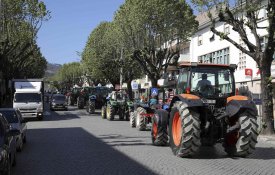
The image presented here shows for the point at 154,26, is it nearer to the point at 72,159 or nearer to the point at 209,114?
the point at 209,114

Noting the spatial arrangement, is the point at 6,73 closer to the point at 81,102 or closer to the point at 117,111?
the point at 81,102

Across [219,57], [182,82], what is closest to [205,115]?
[182,82]

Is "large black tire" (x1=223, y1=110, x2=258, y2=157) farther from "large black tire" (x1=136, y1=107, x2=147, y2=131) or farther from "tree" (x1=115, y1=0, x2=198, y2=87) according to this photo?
"tree" (x1=115, y1=0, x2=198, y2=87)

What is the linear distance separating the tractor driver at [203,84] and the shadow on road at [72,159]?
9.15 ft

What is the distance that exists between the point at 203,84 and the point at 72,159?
4.12 metres

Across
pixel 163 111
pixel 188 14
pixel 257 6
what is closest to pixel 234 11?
pixel 257 6

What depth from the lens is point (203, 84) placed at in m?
12.6

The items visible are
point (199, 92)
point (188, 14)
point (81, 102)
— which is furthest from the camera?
point (81, 102)

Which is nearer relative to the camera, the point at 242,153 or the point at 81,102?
the point at 242,153

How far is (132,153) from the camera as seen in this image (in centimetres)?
1274

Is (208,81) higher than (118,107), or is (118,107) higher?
(208,81)

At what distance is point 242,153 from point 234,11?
10.1 meters

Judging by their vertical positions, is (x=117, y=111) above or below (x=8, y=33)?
below

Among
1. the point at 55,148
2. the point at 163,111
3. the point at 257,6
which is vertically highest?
the point at 257,6
